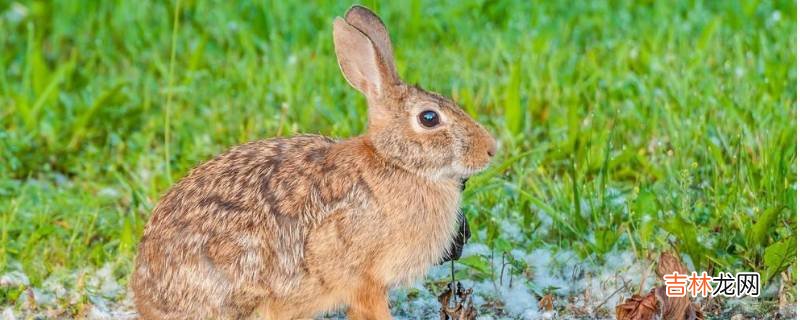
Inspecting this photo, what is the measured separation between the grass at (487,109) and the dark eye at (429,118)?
0.83 metres

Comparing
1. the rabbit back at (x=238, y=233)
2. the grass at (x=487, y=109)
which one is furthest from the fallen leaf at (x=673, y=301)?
the rabbit back at (x=238, y=233)

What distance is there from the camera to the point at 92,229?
6.29 m

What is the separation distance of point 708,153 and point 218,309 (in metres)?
2.24

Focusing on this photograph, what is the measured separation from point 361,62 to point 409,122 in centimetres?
28

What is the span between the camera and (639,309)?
5.27 metres

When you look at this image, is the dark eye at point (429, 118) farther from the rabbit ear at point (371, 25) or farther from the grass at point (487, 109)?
the grass at point (487, 109)

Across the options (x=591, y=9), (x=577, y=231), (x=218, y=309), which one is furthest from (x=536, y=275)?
(x=591, y=9)

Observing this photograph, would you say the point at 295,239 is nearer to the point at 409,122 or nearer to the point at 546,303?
the point at 409,122

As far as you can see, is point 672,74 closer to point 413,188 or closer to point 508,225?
point 508,225

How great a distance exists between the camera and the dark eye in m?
5.16

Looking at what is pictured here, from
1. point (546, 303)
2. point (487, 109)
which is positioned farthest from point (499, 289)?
point (487, 109)

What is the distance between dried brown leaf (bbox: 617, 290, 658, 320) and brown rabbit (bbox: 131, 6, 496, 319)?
2.07 ft

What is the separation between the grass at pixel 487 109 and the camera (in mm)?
5992

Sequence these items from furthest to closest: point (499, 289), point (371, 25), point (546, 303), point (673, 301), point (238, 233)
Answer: point (499, 289)
point (546, 303)
point (371, 25)
point (673, 301)
point (238, 233)
